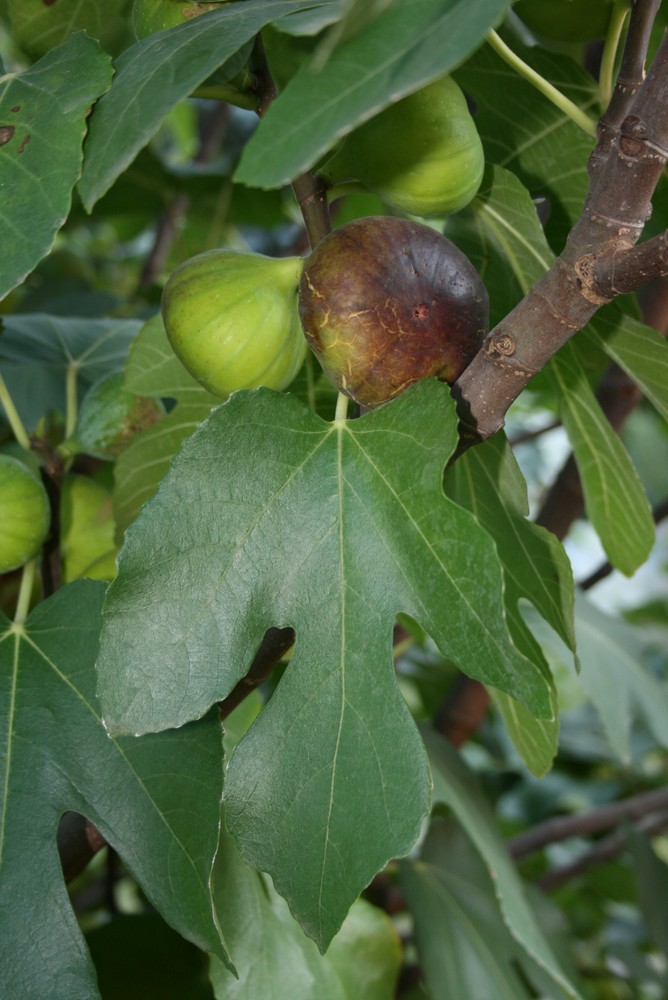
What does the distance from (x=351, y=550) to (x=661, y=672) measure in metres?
1.51

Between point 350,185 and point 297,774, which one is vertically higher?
point 350,185

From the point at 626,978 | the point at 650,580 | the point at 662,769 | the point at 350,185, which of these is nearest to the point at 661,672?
the point at 662,769

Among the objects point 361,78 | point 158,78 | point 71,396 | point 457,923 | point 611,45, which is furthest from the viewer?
point 457,923

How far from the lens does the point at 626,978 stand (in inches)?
62.2

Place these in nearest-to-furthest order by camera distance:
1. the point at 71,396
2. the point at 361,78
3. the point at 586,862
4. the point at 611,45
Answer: the point at 361,78
the point at 611,45
the point at 71,396
the point at 586,862

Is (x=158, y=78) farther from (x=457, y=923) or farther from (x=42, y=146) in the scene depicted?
(x=457, y=923)

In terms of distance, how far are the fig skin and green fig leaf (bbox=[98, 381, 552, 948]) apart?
22mm

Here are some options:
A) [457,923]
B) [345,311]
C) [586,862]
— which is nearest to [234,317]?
[345,311]

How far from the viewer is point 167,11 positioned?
571mm

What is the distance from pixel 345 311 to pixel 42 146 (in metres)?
0.17

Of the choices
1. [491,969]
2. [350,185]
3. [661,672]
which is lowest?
[661,672]

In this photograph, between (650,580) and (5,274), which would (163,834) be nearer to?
(5,274)

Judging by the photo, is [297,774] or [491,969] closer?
[297,774]

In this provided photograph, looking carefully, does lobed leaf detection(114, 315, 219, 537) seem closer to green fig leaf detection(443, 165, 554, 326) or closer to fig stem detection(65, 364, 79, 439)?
fig stem detection(65, 364, 79, 439)
